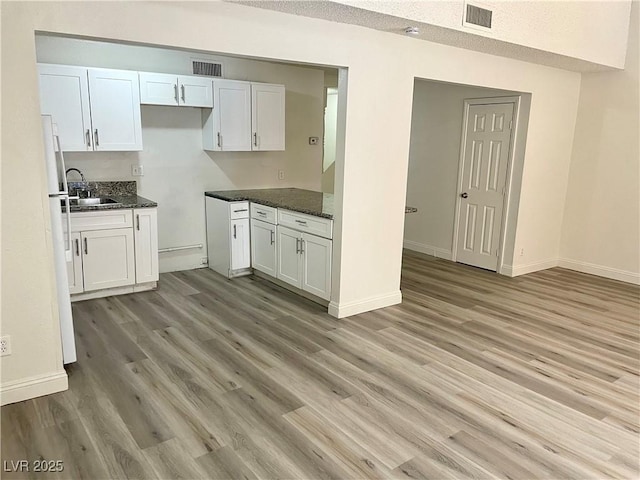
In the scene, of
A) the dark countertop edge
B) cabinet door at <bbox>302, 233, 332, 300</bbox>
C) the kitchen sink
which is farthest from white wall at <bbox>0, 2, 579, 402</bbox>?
the kitchen sink

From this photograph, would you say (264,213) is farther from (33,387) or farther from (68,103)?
(33,387)

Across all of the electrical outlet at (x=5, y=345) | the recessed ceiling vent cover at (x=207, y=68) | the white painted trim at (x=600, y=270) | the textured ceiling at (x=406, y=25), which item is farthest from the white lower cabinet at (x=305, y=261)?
the white painted trim at (x=600, y=270)

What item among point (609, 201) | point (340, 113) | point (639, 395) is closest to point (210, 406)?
point (340, 113)

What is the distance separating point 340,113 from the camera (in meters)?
3.86

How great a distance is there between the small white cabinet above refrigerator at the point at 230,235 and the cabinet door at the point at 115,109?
1.09m

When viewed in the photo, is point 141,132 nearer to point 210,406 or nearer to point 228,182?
point 228,182

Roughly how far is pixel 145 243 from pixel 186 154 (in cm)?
123

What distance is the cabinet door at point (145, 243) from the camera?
453 centimetres

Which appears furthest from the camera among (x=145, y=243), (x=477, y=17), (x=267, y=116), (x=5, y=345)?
(x=267, y=116)

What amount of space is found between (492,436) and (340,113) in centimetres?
→ 260

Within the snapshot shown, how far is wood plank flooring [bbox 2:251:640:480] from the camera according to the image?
231cm

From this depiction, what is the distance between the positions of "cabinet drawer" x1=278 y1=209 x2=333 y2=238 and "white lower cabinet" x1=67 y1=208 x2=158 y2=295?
1.28 m

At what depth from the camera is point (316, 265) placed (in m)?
4.34

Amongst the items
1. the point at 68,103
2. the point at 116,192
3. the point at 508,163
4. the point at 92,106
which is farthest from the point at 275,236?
the point at 508,163
